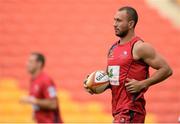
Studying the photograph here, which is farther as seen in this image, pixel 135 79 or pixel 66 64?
pixel 66 64

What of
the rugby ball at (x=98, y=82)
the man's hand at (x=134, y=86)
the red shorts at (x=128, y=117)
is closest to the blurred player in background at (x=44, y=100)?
the rugby ball at (x=98, y=82)

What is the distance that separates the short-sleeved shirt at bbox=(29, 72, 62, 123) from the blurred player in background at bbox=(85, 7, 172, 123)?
106 inches

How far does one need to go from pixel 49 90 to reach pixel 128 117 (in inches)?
111

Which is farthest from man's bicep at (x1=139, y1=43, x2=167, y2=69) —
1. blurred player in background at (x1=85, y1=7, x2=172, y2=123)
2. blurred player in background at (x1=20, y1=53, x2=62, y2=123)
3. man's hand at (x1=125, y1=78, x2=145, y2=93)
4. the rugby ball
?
blurred player in background at (x1=20, y1=53, x2=62, y2=123)

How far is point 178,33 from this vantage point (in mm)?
11445

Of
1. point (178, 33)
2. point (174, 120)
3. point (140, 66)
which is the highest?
point (178, 33)

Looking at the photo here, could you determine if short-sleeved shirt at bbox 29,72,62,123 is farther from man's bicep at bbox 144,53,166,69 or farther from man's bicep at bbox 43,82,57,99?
man's bicep at bbox 144,53,166,69

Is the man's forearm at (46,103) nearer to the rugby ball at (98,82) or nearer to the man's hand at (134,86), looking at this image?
the rugby ball at (98,82)

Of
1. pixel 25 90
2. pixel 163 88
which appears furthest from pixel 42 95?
pixel 163 88

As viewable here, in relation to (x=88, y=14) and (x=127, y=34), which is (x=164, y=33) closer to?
(x=88, y=14)

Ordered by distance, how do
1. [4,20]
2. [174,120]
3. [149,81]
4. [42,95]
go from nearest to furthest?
[149,81] < [42,95] < [174,120] < [4,20]

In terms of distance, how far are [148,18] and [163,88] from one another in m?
1.43

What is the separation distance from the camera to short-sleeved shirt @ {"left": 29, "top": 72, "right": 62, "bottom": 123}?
8.00m

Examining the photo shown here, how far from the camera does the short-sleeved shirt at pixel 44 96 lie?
26.2 ft
